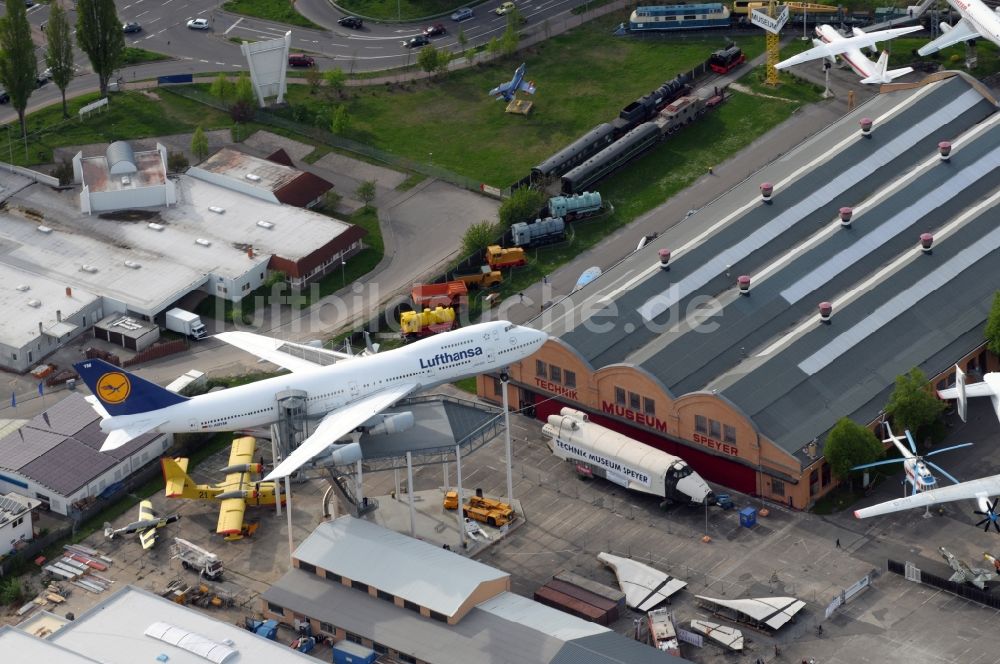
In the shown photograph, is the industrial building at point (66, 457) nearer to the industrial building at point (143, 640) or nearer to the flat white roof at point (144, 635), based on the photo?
the flat white roof at point (144, 635)

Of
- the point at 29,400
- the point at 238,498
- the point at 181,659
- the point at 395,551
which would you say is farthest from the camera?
the point at 29,400

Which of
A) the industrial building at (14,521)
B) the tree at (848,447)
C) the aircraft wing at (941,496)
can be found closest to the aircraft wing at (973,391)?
the tree at (848,447)

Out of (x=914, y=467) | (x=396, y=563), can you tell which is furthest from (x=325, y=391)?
(x=914, y=467)

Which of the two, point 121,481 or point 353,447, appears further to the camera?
point 121,481

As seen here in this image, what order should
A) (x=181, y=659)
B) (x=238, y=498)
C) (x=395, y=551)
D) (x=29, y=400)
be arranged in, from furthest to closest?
(x=29, y=400) < (x=238, y=498) < (x=395, y=551) < (x=181, y=659)

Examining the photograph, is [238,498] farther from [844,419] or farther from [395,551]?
[844,419]

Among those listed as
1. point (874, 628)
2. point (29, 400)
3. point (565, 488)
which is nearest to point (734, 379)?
point (565, 488)
